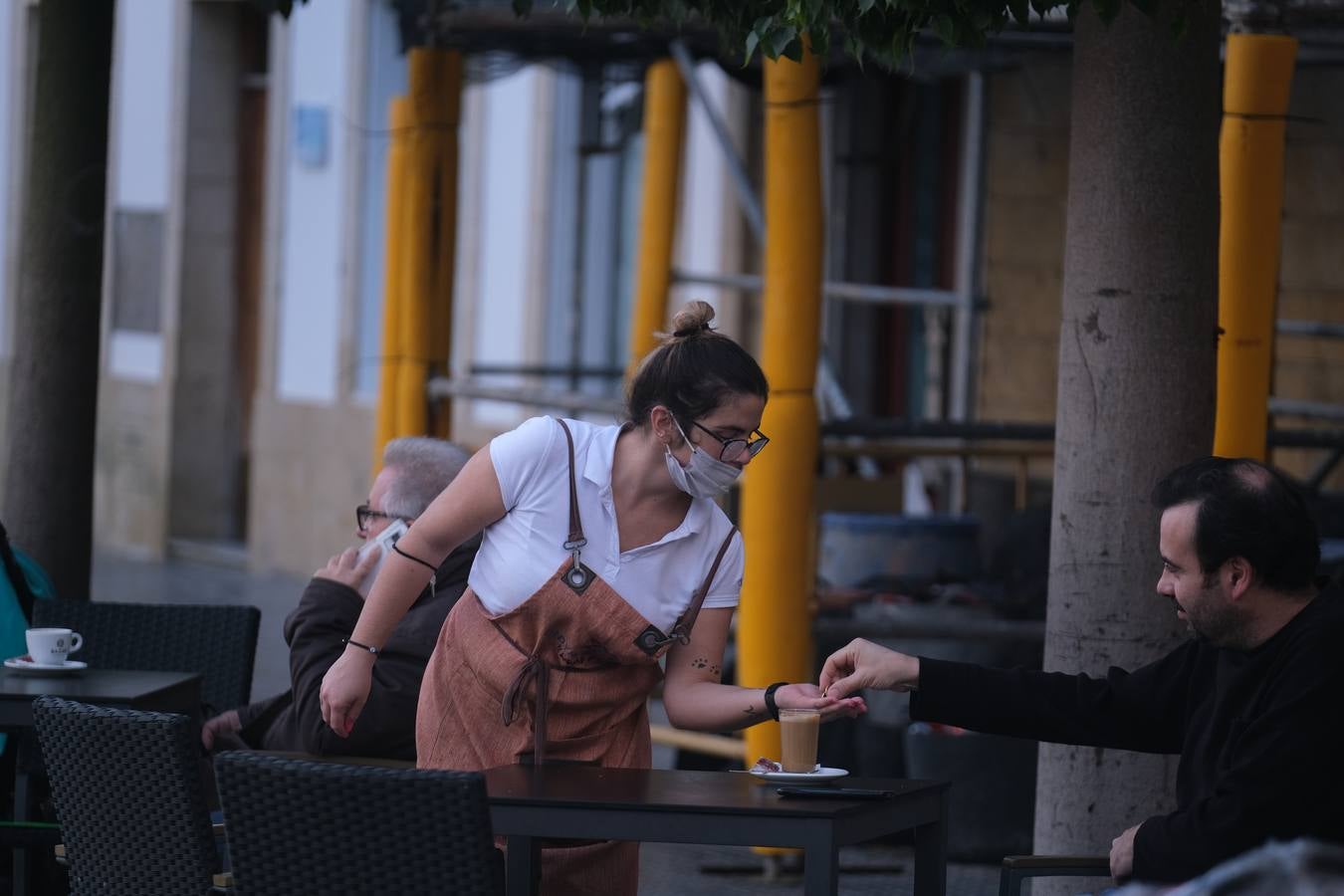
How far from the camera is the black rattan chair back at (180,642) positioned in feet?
19.0

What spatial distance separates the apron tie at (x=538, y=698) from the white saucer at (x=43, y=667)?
160 centimetres

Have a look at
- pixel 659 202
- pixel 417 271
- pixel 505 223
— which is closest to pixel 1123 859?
pixel 417 271

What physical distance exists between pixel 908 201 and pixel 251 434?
6.12 m

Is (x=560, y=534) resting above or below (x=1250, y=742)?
above

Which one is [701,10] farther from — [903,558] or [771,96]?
[903,558]

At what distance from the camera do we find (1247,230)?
5438 mm

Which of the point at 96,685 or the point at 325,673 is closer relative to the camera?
the point at 325,673

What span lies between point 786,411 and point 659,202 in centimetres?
209

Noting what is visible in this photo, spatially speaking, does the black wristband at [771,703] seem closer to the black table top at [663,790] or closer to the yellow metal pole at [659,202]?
the black table top at [663,790]

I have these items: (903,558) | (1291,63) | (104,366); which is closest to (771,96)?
(1291,63)

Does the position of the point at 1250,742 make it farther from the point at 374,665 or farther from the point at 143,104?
the point at 143,104

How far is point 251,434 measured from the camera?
15.8 m

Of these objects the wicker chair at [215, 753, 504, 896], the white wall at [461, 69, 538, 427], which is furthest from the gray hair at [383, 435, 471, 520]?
the white wall at [461, 69, 538, 427]

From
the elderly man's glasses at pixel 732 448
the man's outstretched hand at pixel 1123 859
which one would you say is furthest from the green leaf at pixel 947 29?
the man's outstretched hand at pixel 1123 859
